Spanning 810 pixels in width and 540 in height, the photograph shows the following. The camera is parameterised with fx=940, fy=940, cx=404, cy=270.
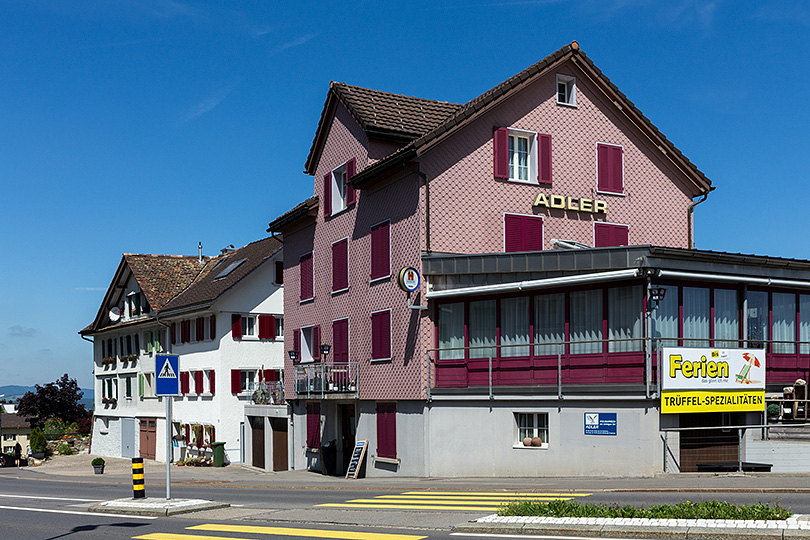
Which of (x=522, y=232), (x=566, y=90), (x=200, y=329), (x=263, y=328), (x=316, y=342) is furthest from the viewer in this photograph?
(x=200, y=329)

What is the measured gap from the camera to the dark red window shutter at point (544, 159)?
30125mm

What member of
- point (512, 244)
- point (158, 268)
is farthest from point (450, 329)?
point (158, 268)

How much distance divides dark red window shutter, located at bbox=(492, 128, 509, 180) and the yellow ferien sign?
1007 centimetres

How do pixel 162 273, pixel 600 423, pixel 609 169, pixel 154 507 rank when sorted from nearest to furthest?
pixel 154 507, pixel 600 423, pixel 609 169, pixel 162 273

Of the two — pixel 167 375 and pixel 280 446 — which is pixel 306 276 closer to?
pixel 280 446

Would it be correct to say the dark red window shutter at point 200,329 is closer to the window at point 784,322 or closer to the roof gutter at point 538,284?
the roof gutter at point 538,284

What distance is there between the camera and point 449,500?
731 inches

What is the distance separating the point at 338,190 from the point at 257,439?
43.0 ft

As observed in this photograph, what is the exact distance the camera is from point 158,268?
185 feet

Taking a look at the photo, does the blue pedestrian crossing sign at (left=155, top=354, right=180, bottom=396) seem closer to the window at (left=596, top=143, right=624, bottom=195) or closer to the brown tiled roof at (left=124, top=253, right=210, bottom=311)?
the window at (left=596, top=143, right=624, bottom=195)

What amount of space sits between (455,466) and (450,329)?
395 cm

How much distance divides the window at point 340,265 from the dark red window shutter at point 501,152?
643 cm

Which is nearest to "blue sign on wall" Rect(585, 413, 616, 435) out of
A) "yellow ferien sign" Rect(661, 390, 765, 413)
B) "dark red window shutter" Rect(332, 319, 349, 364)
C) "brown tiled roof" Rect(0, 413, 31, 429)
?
"yellow ferien sign" Rect(661, 390, 765, 413)

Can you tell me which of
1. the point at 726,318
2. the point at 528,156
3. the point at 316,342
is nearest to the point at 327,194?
the point at 316,342
